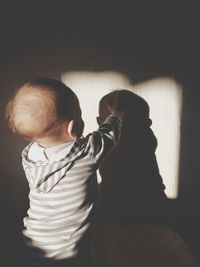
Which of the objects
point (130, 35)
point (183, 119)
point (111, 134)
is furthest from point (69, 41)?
point (183, 119)

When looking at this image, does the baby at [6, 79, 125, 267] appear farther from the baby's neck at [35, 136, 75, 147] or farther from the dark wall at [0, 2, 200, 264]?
the dark wall at [0, 2, 200, 264]

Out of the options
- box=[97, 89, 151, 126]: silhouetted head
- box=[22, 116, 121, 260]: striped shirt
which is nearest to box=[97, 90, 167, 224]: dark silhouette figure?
box=[97, 89, 151, 126]: silhouetted head

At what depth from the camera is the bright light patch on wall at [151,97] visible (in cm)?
88

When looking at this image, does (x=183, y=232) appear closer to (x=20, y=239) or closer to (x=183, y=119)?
(x=183, y=119)

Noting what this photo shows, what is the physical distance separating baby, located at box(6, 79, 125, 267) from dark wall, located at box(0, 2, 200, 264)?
0.39ft

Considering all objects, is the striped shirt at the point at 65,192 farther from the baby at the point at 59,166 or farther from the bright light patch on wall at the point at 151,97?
the bright light patch on wall at the point at 151,97

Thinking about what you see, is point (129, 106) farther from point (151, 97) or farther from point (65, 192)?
point (65, 192)

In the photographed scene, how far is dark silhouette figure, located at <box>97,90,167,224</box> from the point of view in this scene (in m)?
0.93

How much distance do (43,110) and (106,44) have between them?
29 centimetres

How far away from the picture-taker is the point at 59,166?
0.80 meters

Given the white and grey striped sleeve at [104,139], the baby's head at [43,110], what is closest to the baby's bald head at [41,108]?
the baby's head at [43,110]

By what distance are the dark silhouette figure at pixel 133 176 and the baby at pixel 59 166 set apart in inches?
2.3

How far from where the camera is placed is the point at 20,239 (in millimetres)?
1053

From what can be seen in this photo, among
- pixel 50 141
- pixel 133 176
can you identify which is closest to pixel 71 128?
pixel 50 141
